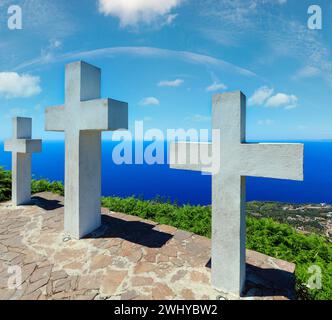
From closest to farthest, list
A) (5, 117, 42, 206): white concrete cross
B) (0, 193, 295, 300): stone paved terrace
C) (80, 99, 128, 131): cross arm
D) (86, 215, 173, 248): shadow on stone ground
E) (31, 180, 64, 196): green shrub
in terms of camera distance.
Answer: (0, 193, 295, 300): stone paved terrace
(80, 99, 128, 131): cross arm
(86, 215, 173, 248): shadow on stone ground
(5, 117, 42, 206): white concrete cross
(31, 180, 64, 196): green shrub

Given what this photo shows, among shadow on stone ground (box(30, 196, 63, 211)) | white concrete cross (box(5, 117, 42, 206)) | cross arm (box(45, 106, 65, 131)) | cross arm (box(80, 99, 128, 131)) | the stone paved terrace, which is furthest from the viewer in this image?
white concrete cross (box(5, 117, 42, 206))

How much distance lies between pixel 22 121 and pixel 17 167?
1.46 m

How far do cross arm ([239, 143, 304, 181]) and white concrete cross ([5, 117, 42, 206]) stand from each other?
256 inches

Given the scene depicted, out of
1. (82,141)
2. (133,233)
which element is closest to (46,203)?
(82,141)

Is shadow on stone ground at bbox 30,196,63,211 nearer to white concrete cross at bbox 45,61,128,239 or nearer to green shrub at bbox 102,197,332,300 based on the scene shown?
green shrub at bbox 102,197,332,300

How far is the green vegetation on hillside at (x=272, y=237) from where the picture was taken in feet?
11.9

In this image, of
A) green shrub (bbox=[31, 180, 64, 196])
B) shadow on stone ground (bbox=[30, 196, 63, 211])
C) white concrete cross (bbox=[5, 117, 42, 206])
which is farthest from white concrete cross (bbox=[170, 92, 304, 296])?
green shrub (bbox=[31, 180, 64, 196])

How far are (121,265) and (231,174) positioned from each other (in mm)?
2319

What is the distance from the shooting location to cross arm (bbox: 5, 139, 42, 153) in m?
6.68

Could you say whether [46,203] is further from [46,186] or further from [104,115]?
[104,115]

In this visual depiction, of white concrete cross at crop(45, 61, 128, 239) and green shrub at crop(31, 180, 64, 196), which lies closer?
white concrete cross at crop(45, 61, 128, 239)

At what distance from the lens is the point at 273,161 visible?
255 centimetres

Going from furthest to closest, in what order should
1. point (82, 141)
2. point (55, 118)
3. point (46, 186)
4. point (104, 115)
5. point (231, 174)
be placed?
point (46, 186) → point (55, 118) → point (82, 141) → point (104, 115) → point (231, 174)

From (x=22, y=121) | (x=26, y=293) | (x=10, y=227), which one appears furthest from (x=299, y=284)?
(x=22, y=121)
